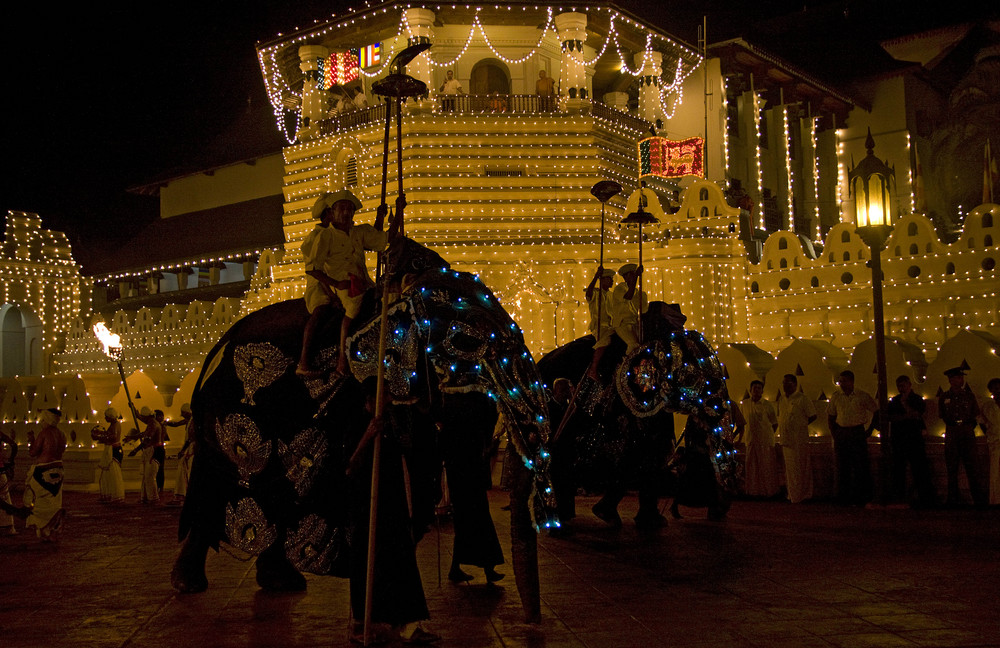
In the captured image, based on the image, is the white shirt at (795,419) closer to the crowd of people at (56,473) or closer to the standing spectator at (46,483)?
the crowd of people at (56,473)

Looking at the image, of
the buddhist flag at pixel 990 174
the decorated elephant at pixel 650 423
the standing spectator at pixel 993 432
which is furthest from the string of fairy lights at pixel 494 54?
the decorated elephant at pixel 650 423

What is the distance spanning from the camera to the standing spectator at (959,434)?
12.7 metres

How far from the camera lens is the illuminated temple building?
70.2 feet

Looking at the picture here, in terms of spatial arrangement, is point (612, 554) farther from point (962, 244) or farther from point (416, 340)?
point (962, 244)

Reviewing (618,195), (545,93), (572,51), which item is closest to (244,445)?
(618,195)

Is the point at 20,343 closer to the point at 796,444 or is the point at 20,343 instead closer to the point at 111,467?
the point at 111,467

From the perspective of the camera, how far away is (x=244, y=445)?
755cm

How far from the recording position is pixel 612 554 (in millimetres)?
9117

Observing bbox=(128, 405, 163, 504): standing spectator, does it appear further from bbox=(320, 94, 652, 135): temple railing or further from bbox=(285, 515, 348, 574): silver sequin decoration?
bbox=(320, 94, 652, 135): temple railing

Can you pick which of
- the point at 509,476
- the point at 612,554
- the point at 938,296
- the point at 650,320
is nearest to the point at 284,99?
the point at 938,296

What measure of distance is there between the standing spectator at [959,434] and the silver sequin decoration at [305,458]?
8404 millimetres

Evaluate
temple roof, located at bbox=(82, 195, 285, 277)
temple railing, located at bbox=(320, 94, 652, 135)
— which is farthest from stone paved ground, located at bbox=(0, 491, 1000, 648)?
temple roof, located at bbox=(82, 195, 285, 277)

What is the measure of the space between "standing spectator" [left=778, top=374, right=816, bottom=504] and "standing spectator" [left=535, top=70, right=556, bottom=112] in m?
14.5

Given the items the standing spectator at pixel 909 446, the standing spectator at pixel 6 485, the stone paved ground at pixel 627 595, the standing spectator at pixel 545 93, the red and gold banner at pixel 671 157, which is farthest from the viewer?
the red and gold banner at pixel 671 157
